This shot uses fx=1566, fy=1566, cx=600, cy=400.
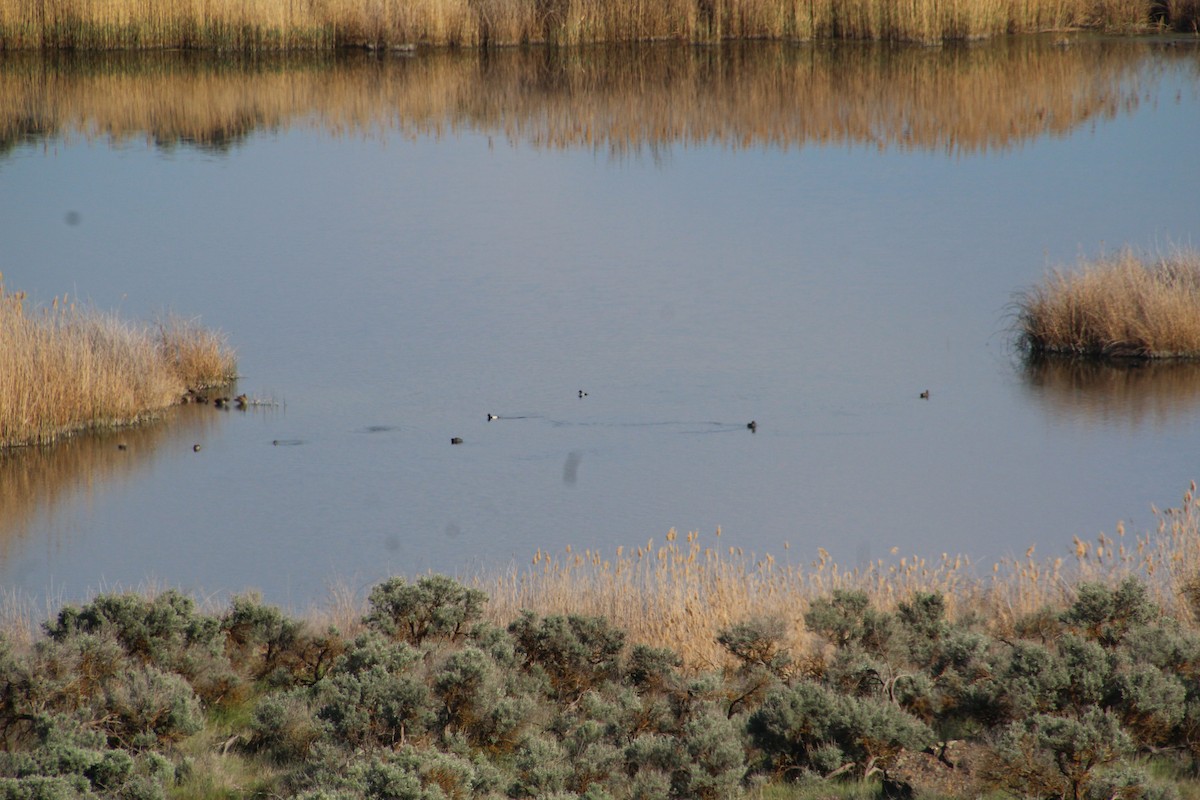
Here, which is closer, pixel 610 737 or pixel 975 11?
pixel 610 737

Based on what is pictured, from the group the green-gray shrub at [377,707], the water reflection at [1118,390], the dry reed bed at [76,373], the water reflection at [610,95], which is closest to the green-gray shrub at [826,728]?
the green-gray shrub at [377,707]

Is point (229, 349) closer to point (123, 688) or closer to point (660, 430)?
point (660, 430)

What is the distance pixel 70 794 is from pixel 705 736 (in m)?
2.48

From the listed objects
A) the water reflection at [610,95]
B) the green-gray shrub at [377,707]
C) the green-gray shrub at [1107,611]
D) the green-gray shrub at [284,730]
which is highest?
the water reflection at [610,95]

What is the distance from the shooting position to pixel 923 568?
34.4ft

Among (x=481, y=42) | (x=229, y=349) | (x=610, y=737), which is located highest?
(x=481, y=42)

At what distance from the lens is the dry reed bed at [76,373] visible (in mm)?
14211

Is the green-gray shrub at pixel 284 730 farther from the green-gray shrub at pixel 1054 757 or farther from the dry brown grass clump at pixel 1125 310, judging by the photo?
the dry brown grass clump at pixel 1125 310

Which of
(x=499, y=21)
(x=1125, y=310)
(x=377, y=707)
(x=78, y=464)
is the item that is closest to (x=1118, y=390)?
(x=1125, y=310)

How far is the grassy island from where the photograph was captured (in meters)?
6.12

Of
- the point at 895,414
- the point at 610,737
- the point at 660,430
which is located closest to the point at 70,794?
the point at 610,737

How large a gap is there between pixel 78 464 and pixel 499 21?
2216cm

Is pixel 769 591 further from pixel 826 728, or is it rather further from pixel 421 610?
pixel 826 728

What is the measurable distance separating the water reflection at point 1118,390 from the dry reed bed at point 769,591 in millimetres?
4884
